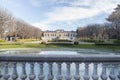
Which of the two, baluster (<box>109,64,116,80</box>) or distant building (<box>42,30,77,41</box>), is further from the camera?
distant building (<box>42,30,77,41</box>)

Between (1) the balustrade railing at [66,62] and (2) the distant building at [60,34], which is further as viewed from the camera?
(2) the distant building at [60,34]

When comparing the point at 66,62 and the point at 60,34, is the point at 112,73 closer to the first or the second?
the point at 66,62

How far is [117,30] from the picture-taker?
56344 mm

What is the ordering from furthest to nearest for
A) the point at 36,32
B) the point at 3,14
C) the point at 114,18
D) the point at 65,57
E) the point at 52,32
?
the point at 52,32 < the point at 36,32 < the point at 114,18 < the point at 3,14 < the point at 65,57

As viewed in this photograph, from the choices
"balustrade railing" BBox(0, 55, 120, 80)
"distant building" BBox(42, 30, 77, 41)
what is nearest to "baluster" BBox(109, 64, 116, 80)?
"balustrade railing" BBox(0, 55, 120, 80)

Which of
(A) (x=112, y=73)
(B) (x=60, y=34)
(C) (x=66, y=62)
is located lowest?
(A) (x=112, y=73)

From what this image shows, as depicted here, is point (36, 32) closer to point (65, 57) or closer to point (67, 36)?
point (67, 36)

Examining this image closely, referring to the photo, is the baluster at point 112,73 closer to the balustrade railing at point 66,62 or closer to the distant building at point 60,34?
the balustrade railing at point 66,62

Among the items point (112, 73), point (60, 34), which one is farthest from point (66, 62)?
A: point (60, 34)

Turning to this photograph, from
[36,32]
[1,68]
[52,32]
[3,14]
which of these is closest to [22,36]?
[36,32]

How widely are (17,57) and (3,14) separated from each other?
5069 centimetres

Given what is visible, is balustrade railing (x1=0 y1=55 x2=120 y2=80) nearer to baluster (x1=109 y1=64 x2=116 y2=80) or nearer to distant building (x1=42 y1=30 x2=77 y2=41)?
baluster (x1=109 y1=64 x2=116 y2=80)

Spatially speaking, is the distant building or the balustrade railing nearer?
the balustrade railing

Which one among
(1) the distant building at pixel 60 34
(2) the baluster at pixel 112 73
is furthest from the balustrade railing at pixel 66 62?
(1) the distant building at pixel 60 34
